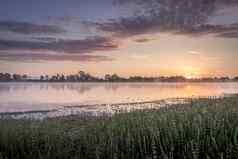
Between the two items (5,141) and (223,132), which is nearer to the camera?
(223,132)

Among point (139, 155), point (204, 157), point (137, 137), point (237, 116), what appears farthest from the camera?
point (237, 116)

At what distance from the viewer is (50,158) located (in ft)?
31.0

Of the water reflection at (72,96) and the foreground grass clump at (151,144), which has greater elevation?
the foreground grass clump at (151,144)

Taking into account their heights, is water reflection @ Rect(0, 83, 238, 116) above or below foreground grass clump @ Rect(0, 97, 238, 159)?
below

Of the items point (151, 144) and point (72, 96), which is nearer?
point (151, 144)

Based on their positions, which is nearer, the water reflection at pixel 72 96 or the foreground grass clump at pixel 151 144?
the foreground grass clump at pixel 151 144

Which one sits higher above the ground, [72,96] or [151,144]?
[151,144]

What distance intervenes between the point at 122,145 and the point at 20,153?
10.5 ft

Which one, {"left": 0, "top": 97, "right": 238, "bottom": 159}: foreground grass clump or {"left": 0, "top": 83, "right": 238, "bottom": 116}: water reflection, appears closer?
{"left": 0, "top": 97, "right": 238, "bottom": 159}: foreground grass clump

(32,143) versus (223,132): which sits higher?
(223,132)

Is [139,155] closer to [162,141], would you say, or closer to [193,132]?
[162,141]

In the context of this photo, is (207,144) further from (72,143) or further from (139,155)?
(72,143)

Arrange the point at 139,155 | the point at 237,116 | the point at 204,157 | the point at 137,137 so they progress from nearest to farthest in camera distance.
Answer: the point at 204,157
the point at 139,155
the point at 137,137
the point at 237,116

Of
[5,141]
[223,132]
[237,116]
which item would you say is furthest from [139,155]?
[5,141]
